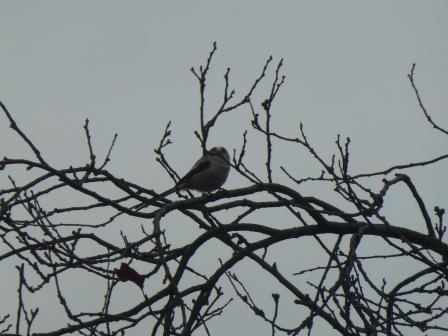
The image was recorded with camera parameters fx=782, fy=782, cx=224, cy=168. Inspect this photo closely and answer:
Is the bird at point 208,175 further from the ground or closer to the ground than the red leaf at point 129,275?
further from the ground

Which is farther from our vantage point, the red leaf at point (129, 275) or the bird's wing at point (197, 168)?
the bird's wing at point (197, 168)

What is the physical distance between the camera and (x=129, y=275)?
14.2 feet

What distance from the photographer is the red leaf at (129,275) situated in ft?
14.2

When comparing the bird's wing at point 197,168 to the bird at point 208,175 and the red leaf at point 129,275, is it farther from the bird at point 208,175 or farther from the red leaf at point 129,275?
the red leaf at point 129,275

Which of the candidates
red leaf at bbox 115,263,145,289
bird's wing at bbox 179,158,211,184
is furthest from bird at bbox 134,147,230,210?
red leaf at bbox 115,263,145,289

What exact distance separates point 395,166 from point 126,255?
193 cm

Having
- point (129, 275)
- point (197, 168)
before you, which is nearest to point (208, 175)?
point (197, 168)

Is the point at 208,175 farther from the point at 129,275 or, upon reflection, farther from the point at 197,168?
the point at 129,275

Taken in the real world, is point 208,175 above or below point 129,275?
above

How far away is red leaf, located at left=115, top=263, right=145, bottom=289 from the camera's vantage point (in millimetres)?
4328

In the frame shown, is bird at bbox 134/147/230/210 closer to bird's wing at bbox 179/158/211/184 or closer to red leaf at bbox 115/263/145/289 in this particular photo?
bird's wing at bbox 179/158/211/184

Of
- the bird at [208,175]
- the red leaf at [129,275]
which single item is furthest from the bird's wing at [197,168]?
the red leaf at [129,275]

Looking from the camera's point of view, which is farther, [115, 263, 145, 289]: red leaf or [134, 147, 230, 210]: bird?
[134, 147, 230, 210]: bird

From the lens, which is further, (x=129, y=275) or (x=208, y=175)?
(x=208, y=175)
